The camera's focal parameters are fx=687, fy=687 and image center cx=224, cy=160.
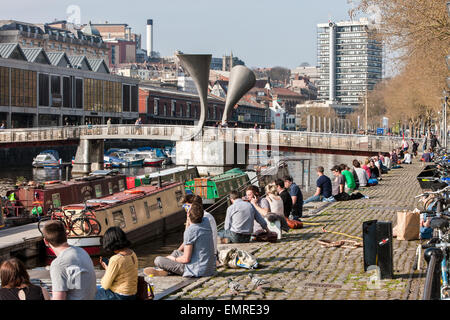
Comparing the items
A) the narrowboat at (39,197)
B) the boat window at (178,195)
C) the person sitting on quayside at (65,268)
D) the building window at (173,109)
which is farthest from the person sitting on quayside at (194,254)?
the building window at (173,109)

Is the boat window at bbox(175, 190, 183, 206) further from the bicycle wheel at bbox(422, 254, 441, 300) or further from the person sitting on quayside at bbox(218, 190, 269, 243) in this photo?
the bicycle wheel at bbox(422, 254, 441, 300)

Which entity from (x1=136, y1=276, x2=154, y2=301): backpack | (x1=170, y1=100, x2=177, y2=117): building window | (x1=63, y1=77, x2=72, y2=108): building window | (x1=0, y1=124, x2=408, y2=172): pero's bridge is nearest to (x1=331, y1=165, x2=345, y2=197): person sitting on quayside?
(x1=136, y1=276, x2=154, y2=301): backpack

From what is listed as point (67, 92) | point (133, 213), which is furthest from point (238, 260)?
point (67, 92)

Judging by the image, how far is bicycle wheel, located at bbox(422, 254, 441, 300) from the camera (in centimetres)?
619

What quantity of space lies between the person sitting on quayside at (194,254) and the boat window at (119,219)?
12.6 metres

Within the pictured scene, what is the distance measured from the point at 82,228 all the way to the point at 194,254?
Result: 12068 mm

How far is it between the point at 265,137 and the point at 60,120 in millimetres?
48052

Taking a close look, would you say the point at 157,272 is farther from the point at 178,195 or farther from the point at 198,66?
the point at 198,66

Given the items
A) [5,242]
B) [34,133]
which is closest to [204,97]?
[34,133]

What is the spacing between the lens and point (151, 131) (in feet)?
211

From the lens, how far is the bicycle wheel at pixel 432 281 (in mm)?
6191

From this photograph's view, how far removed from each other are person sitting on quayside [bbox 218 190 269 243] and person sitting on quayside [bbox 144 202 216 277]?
2.78 metres

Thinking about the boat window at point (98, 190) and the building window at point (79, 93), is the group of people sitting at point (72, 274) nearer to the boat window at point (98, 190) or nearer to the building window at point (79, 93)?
the boat window at point (98, 190)
